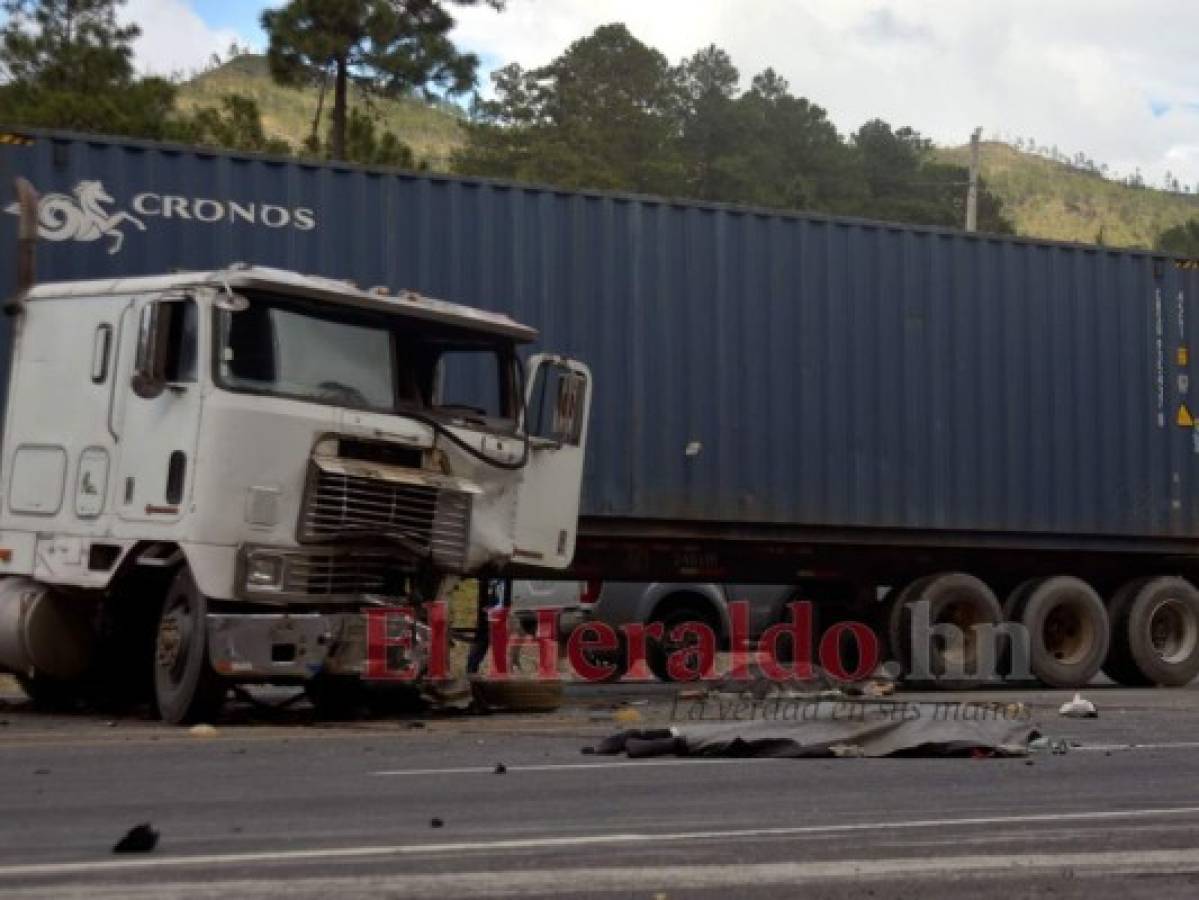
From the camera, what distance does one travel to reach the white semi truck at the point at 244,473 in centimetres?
1135

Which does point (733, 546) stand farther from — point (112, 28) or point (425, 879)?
point (112, 28)

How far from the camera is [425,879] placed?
6008 mm

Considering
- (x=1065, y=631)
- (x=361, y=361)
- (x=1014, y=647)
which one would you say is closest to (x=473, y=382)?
(x=361, y=361)

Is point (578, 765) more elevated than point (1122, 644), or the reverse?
point (1122, 644)

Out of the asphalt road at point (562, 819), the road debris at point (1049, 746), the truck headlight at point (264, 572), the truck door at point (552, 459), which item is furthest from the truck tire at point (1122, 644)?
the truck headlight at point (264, 572)

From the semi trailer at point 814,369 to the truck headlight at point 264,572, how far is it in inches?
76.9

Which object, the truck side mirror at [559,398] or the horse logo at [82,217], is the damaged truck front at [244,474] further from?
the horse logo at [82,217]

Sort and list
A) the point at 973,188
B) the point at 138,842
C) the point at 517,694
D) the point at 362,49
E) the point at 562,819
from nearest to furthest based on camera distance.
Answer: the point at 138,842 → the point at 562,819 → the point at 517,694 → the point at 362,49 → the point at 973,188

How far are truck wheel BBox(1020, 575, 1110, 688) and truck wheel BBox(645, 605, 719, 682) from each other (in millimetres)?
2867

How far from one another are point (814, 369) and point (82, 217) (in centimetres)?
619

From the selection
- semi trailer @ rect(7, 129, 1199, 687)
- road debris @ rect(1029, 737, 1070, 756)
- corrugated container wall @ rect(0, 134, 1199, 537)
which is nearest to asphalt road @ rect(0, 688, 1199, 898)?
road debris @ rect(1029, 737, 1070, 756)

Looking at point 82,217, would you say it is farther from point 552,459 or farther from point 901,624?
point 901,624

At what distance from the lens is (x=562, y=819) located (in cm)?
751

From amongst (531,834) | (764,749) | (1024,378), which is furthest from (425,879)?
(1024,378)
